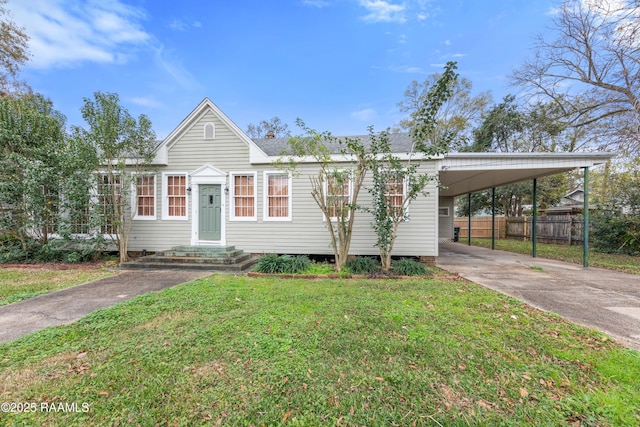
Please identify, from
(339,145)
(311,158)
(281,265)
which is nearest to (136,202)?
(281,265)

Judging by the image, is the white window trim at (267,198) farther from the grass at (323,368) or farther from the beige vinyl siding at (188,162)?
the grass at (323,368)

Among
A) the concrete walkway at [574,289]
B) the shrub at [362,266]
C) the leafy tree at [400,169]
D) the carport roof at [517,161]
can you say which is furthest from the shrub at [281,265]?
the carport roof at [517,161]

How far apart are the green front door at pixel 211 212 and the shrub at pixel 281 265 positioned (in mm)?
2676

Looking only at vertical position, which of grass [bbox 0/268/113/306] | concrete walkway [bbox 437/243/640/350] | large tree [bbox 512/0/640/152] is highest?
large tree [bbox 512/0/640/152]

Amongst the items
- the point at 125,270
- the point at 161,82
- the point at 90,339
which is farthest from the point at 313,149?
the point at 161,82

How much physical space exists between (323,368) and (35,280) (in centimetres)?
719

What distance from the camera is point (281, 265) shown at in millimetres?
6336

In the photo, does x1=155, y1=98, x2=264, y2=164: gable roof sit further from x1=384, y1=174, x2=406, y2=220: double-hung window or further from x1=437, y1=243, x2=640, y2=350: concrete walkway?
x1=437, y1=243, x2=640, y2=350: concrete walkway

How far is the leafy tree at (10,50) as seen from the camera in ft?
41.9

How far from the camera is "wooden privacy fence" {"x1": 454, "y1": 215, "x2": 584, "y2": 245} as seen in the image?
41.9ft

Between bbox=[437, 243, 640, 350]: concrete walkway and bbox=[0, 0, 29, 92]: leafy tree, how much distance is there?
2304 centimetres

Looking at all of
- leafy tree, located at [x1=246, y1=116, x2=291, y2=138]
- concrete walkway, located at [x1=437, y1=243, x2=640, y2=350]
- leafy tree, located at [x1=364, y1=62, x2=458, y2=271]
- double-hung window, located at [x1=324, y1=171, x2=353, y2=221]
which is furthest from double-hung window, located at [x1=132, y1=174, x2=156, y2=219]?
leafy tree, located at [x1=246, y1=116, x2=291, y2=138]

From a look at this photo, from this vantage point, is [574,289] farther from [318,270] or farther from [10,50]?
[10,50]

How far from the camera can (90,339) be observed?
2.93 meters
